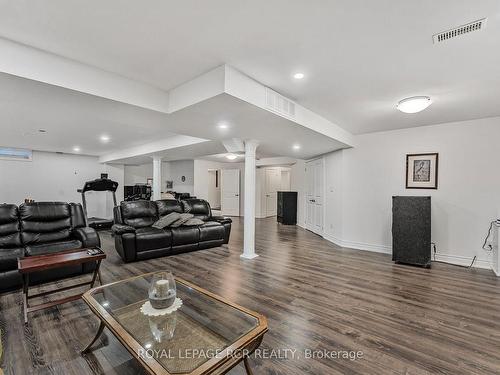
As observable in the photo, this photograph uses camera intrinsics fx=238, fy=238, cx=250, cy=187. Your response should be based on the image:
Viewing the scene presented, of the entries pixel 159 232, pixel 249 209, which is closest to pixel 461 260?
pixel 249 209

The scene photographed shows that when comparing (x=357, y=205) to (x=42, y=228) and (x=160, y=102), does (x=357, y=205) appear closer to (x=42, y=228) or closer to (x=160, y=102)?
(x=160, y=102)

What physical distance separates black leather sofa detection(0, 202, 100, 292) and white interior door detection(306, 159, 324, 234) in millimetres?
5141

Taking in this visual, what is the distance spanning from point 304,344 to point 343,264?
2.38 m

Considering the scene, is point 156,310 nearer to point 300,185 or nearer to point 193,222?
point 193,222

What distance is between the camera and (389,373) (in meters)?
1.66

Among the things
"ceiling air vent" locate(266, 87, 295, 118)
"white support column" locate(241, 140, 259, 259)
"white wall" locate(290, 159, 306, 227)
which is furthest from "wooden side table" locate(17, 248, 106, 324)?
"white wall" locate(290, 159, 306, 227)

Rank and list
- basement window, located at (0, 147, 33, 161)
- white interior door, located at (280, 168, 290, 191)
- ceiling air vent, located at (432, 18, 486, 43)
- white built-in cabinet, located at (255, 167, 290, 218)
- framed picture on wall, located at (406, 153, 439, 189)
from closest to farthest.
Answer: ceiling air vent, located at (432, 18, 486, 43) < framed picture on wall, located at (406, 153, 439, 189) < basement window, located at (0, 147, 33, 161) < white built-in cabinet, located at (255, 167, 290, 218) < white interior door, located at (280, 168, 290, 191)

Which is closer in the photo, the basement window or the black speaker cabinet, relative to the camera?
the black speaker cabinet

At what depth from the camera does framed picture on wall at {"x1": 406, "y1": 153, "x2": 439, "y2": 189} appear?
173 inches

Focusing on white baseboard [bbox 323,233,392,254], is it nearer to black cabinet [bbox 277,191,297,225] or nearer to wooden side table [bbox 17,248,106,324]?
black cabinet [bbox 277,191,297,225]

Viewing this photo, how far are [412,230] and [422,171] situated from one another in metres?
1.22

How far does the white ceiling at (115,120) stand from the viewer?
2549 millimetres

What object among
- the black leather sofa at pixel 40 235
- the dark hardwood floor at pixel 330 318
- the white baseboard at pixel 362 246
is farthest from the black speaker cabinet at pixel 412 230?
the black leather sofa at pixel 40 235

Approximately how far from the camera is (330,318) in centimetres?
235
